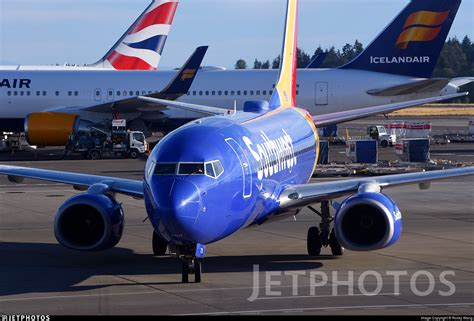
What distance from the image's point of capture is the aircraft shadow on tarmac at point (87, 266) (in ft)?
57.7

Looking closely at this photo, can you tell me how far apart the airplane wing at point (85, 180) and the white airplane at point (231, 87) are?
31.8 m

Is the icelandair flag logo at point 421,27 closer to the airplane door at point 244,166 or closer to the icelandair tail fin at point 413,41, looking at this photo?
the icelandair tail fin at point 413,41

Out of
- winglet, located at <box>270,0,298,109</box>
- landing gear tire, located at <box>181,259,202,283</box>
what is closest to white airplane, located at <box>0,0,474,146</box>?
winglet, located at <box>270,0,298,109</box>

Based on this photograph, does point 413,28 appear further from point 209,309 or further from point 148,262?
point 209,309

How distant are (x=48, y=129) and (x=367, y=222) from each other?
35.7 metres

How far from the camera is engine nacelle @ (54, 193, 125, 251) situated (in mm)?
18406

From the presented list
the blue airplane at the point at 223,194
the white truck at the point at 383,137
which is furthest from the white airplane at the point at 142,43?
the blue airplane at the point at 223,194

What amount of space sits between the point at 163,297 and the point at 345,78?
40070 millimetres

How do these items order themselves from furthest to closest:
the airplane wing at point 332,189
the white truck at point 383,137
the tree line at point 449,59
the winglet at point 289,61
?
the tree line at point 449,59, the white truck at point 383,137, the winglet at point 289,61, the airplane wing at point 332,189

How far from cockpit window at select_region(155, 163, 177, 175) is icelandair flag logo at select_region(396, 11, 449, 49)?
38271 mm

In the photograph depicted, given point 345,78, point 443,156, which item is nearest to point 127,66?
point 345,78

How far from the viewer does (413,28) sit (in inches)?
2095

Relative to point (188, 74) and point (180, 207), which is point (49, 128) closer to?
point (188, 74)

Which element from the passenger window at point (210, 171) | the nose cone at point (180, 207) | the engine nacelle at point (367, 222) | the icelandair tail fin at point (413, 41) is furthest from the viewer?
the icelandair tail fin at point (413, 41)
